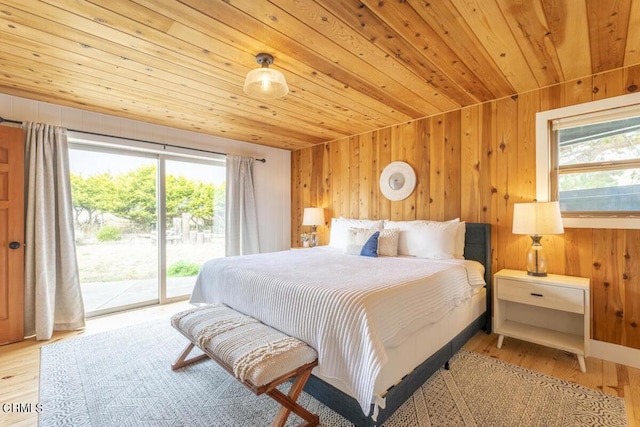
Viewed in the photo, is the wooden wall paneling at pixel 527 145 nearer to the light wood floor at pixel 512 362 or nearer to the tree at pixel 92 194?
the light wood floor at pixel 512 362

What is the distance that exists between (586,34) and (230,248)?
13.6ft

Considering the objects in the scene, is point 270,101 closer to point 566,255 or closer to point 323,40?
point 323,40

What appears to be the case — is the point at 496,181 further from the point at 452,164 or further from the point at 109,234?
the point at 109,234

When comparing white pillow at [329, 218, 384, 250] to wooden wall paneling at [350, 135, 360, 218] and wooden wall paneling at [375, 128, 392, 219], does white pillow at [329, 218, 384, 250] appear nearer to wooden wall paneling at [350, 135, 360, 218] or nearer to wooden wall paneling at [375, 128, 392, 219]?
wooden wall paneling at [375, 128, 392, 219]

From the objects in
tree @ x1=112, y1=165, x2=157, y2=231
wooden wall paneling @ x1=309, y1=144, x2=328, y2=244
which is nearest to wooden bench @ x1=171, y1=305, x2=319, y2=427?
tree @ x1=112, y1=165, x2=157, y2=231

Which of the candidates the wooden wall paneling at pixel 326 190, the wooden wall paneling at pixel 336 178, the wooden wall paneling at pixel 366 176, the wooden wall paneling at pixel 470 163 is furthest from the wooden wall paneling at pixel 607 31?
the wooden wall paneling at pixel 326 190

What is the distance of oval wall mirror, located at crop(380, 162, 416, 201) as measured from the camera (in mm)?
3561

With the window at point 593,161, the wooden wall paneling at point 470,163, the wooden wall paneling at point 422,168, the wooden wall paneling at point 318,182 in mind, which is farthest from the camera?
the wooden wall paneling at point 318,182

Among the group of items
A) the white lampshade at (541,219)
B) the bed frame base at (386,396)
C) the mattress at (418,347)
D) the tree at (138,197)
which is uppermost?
the tree at (138,197)

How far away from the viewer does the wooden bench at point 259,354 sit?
4.71 ft

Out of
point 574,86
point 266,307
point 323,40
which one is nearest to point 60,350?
point 266,307

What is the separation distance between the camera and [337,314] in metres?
1.56

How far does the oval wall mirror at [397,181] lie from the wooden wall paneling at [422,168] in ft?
0.26

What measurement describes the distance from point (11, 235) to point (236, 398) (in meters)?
2.61
